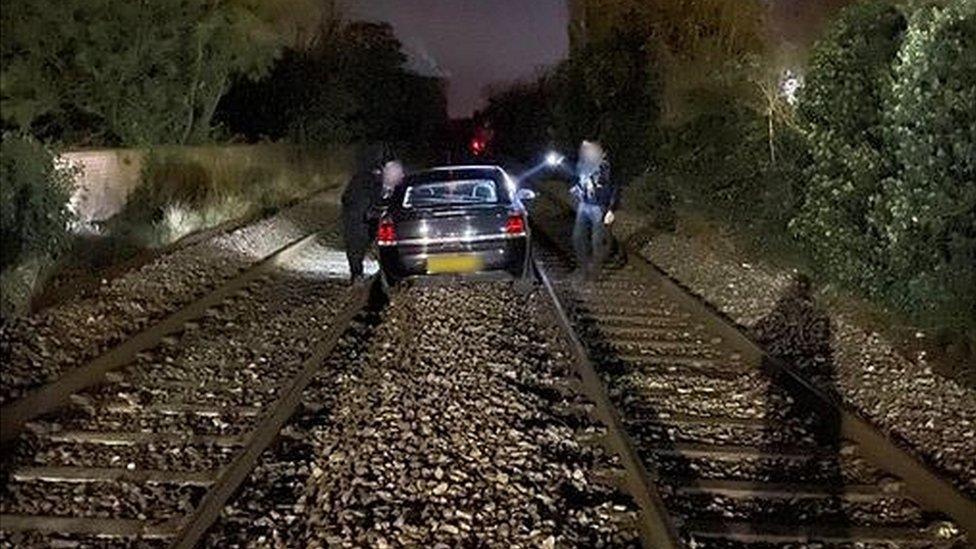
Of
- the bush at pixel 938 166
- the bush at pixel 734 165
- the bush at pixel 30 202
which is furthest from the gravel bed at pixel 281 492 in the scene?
the bush at pixel 734 165

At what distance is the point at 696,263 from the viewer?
54.6 ft

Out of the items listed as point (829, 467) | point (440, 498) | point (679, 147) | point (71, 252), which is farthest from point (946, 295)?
point (679, 147)

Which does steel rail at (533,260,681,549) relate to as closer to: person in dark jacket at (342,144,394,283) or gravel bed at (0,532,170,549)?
gravel bed at (0,532,170,549)

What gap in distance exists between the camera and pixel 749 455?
6992mm

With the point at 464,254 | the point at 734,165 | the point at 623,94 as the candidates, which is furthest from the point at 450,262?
the point at 623,94

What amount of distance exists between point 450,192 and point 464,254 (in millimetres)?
1007

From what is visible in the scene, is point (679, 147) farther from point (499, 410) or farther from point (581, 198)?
point (499, 410)

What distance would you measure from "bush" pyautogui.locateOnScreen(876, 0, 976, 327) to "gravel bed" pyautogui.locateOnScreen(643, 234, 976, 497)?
765mm

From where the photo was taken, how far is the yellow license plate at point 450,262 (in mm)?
12352

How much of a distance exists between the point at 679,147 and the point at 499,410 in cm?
1584

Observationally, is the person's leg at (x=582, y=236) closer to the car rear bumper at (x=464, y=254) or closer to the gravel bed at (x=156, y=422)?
the car rear bumper at (x=464, y=254)

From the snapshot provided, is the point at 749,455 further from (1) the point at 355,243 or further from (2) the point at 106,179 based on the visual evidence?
(2) the point at 106,179

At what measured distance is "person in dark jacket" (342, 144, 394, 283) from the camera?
14102 millimetres

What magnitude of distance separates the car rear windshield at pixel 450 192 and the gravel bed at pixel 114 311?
2.82 metres
